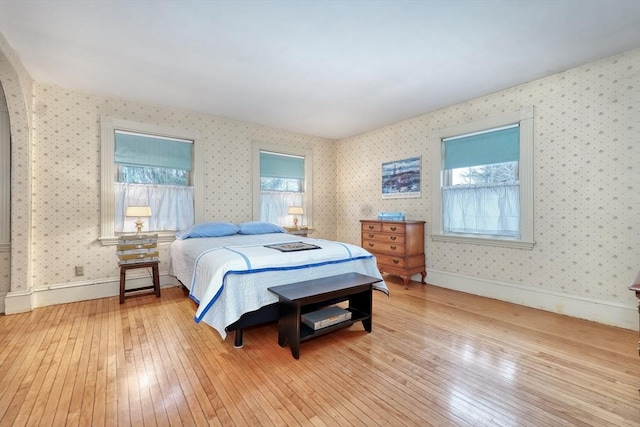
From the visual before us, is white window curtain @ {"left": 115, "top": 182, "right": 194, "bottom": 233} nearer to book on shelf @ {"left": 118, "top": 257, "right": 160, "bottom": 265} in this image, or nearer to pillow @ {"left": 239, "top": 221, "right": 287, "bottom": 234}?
book on shelf @ {"left": 118, "top": 257, "right": 160, "bottom": 265}

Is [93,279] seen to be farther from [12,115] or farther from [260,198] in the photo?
[260,198]

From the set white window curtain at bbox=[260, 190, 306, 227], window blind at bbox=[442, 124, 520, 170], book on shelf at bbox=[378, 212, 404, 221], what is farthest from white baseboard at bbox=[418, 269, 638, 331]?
white window curtain at bbox=[260, 190, 306, 227]

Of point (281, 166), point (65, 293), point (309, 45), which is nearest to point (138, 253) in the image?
point (65, 293)

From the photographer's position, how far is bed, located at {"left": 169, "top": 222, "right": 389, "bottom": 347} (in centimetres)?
227

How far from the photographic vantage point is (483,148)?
3.77 metres

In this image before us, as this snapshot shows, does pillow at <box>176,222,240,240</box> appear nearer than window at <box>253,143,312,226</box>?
Yes

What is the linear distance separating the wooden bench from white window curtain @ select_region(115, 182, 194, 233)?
2547 millimetres

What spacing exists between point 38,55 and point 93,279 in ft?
8.20

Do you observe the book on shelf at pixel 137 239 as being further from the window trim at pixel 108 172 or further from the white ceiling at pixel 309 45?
the white ceiling at pixel 309 45

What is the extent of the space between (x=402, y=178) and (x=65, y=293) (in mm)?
4791

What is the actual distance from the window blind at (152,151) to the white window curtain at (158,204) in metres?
0.31

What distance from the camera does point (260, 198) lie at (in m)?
4.97

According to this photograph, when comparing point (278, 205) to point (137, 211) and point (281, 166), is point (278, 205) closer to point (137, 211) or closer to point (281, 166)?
point (281, 166)

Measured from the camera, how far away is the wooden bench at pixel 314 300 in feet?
7.17
